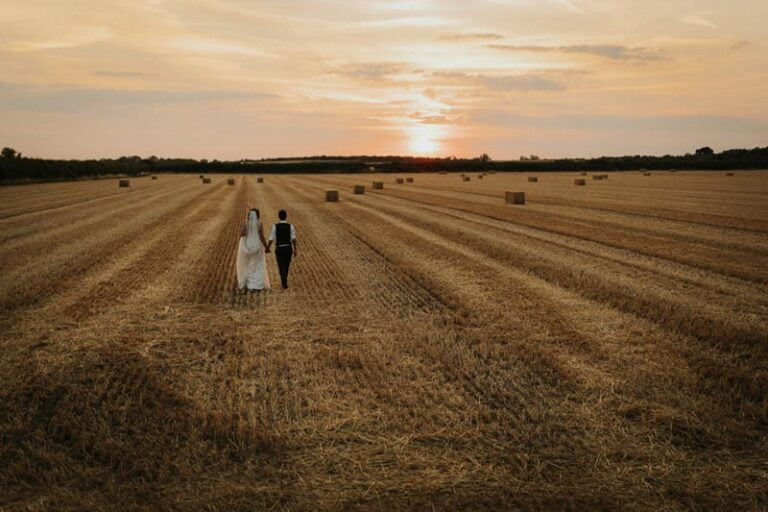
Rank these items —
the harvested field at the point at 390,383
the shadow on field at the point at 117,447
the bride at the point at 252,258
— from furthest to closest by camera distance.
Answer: the bride at the point at 252,258, the harvested field at the point at 390,383, the shadow on field at the point at 117,447

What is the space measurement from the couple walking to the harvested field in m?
0.56

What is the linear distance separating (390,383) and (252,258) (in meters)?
6.65

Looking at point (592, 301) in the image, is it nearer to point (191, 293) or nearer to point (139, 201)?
point (191, 293)

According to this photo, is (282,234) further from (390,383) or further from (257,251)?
(390,383)

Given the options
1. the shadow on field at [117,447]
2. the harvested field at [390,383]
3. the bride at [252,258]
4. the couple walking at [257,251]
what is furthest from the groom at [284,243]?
the shadow on field at [117,447]

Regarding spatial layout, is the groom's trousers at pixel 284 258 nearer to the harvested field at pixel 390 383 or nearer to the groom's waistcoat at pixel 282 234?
the groom's waistcoat at pixel 282 234

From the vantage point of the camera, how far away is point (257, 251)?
45.5 ft

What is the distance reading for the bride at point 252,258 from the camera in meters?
13.8

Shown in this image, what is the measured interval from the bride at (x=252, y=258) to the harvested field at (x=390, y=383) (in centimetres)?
51

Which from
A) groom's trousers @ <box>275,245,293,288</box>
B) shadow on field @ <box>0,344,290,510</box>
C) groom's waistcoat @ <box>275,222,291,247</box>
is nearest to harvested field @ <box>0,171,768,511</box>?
shadow on field @ <box>0,344,290,510</box>

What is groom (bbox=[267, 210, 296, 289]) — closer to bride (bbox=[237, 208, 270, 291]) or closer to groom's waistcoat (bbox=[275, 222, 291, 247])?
groom's waistcoat (bbox=[275, 222, 291, 247])

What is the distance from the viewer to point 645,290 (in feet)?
44.8

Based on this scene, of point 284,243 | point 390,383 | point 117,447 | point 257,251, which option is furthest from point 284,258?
point 117,447

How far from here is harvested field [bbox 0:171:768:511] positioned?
595 centimetres
